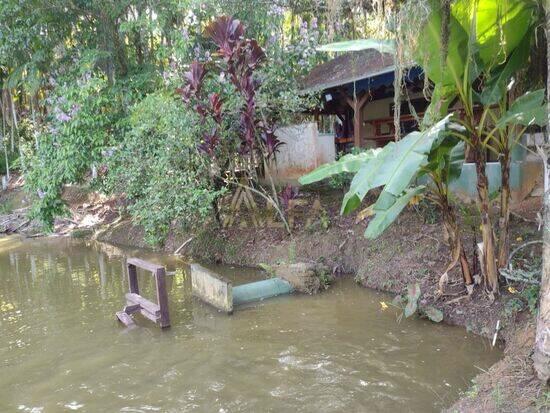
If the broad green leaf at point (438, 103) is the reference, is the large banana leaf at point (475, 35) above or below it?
above

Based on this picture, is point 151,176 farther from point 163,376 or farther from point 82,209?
point 82,209

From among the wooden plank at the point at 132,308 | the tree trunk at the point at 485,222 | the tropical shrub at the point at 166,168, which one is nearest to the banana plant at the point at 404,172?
the tree trunk at the point at 485,222

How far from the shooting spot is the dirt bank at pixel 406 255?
4.14 meters

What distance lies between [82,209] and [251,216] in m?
10.4

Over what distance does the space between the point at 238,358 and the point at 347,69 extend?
810cm

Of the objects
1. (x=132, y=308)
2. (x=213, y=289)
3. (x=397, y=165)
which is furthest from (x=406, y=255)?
(x=132, y=308)

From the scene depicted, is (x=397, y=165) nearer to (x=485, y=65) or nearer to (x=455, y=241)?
(x=485, y=65)

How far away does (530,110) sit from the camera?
502 centimetres

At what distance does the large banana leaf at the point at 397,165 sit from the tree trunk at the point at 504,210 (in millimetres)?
1374

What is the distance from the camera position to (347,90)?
11.6 m

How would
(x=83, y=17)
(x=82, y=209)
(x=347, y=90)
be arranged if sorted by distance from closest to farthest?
(x=347, y=90) → (x=83, y=17) → (x=82, y=209)

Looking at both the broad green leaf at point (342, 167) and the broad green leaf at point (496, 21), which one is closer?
the broad green leaf at point (496, 21)

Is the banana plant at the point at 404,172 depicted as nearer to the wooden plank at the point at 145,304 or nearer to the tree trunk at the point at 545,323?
the tree trunk at the point at 545,323

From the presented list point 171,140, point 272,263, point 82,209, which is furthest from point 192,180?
point 82,209
